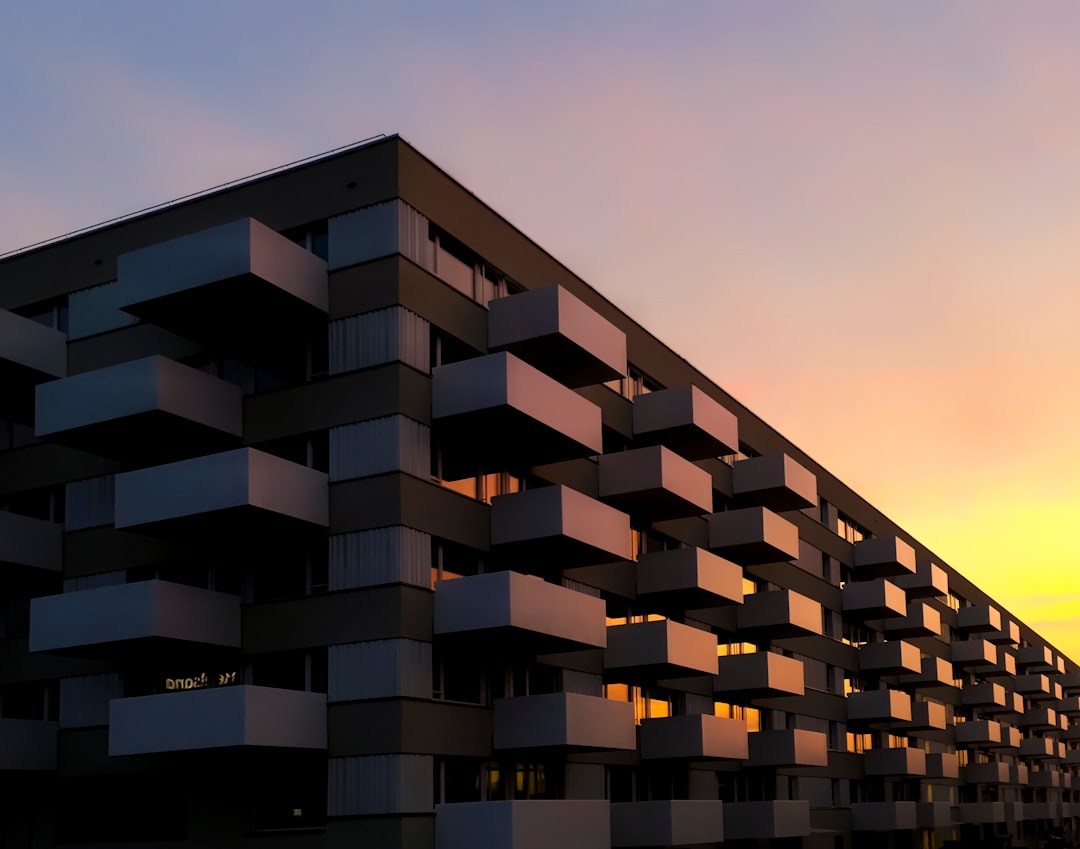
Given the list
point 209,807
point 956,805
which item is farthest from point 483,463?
point 956,805

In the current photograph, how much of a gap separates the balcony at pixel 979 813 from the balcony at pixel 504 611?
1811 inches

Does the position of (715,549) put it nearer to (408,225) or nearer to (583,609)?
(583,609)

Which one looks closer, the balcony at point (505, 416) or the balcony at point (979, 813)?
the balcony at point (505, 416)

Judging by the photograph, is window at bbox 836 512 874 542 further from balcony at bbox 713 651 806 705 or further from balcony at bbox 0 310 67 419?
balcony at bbox 0 310 67 419

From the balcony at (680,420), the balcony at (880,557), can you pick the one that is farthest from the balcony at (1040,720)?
the balcony at (680,420)

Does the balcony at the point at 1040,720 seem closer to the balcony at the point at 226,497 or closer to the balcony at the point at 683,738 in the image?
the balcony at the point at 683,738

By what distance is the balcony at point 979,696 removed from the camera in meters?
79.8

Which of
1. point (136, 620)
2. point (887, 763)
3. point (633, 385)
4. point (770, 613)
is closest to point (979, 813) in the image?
point (887, 763)

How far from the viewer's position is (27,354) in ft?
109

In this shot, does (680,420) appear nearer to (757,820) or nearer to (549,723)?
(549,723)

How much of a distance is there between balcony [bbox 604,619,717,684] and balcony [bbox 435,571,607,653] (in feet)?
17.5

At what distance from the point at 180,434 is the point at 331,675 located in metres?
6.52

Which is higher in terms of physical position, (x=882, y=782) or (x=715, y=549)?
(x=715, y=549)

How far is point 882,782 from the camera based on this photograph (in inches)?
2362
